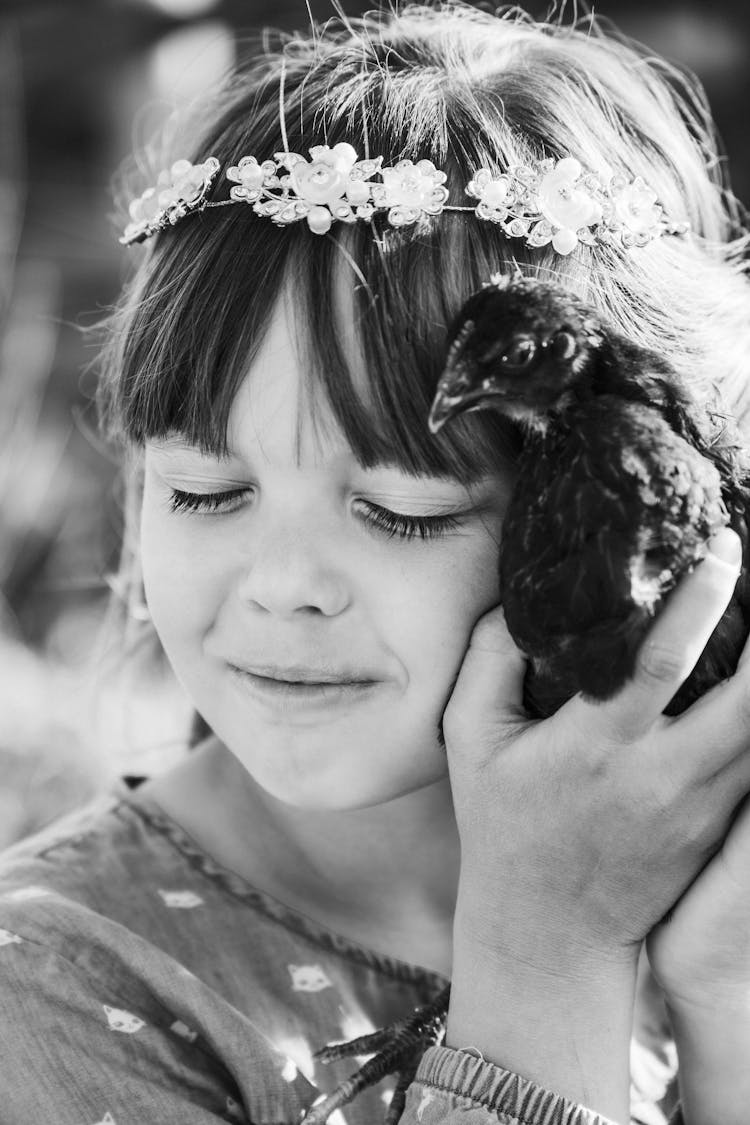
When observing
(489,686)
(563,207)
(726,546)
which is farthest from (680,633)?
(563,207)

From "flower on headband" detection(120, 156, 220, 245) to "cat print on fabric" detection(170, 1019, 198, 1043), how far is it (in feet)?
2.66

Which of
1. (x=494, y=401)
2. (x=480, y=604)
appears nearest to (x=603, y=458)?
(x=494, y=401)

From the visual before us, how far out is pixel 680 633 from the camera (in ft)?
3.07

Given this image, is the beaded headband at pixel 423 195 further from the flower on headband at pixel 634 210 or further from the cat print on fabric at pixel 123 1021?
the cat print on fabric at pixel 123 1021

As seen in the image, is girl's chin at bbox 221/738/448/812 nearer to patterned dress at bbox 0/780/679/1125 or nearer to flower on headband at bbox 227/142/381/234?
patterned dress at bbox 0/780/679/1125

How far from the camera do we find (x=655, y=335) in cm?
118

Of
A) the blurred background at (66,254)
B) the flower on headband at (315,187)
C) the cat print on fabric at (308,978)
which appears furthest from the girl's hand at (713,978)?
the blurred background at (66,254)

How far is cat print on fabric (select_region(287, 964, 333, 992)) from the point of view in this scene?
1244mm

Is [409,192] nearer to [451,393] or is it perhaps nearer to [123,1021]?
[451,393]

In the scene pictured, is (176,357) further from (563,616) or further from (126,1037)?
(126,1037)

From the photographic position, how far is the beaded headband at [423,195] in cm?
106

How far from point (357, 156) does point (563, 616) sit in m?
0.51

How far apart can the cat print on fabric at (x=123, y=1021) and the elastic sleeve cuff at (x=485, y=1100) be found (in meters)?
0.27

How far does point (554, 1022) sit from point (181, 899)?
1.44ft
